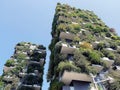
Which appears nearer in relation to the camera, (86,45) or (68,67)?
(68,67)

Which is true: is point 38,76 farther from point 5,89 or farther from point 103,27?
point 103,27

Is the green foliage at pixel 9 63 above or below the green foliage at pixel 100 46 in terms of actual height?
below

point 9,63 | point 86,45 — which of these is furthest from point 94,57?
point 9,63

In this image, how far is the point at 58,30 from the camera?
36875 millimetres

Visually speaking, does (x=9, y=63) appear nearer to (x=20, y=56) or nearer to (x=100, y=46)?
(x=20, y=56)

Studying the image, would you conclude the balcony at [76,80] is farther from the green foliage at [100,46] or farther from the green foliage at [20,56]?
the green foliage at [20,56]

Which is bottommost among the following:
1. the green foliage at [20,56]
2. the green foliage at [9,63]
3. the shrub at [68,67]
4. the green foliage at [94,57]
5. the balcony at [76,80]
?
the balcony at [76,80]

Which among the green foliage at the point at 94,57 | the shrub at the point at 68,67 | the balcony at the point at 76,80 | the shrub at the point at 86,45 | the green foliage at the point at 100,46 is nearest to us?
the balcony at the point at 76,80

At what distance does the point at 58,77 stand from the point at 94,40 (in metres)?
8.93

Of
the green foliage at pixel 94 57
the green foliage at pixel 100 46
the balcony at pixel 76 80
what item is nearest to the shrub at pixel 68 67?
the balcony at pixel 76 80

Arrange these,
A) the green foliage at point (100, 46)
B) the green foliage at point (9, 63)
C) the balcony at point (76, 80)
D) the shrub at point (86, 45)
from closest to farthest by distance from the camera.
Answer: the balcony at point (76, 80) < the shrub at point (86, 45) < the green foliage at point (100, 46) < the green foliage at point (9, 63)

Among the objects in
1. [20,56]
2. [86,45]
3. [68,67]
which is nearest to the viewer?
[68,67]

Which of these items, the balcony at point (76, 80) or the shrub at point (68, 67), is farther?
the shrub at point (68, 67)

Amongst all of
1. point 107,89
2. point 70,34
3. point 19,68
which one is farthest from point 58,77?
point 19,68
